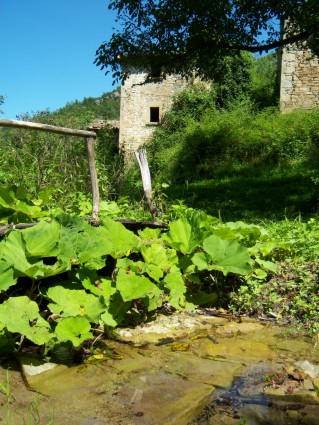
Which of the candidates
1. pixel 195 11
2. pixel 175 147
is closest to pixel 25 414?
pixel 195 11

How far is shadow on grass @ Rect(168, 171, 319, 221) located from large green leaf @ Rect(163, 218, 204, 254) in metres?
3.25

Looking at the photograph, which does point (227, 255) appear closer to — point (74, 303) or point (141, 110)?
point (74, 303)

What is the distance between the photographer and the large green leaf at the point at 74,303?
3.28 metres

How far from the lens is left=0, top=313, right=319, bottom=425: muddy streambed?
2.52 meters

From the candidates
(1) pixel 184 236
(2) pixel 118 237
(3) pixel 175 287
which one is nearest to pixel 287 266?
(1) pixel 184 236

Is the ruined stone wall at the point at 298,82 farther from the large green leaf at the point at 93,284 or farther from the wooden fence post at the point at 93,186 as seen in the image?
the large green leaf at the point at 93,284

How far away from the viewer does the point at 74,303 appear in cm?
339

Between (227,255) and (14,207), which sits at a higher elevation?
(14,207)

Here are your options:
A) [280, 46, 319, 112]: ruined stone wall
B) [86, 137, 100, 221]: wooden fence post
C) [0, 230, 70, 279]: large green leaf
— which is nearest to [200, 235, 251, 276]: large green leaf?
[86, 137, 100, 221]: wooden fence post

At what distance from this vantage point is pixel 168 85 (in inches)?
901

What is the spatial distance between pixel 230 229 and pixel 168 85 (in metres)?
19.1

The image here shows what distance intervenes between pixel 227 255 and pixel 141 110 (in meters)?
A: 19.8

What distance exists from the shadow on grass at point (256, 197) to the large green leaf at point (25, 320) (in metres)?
5.04

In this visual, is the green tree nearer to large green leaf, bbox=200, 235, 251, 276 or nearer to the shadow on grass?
the shadow on grass
